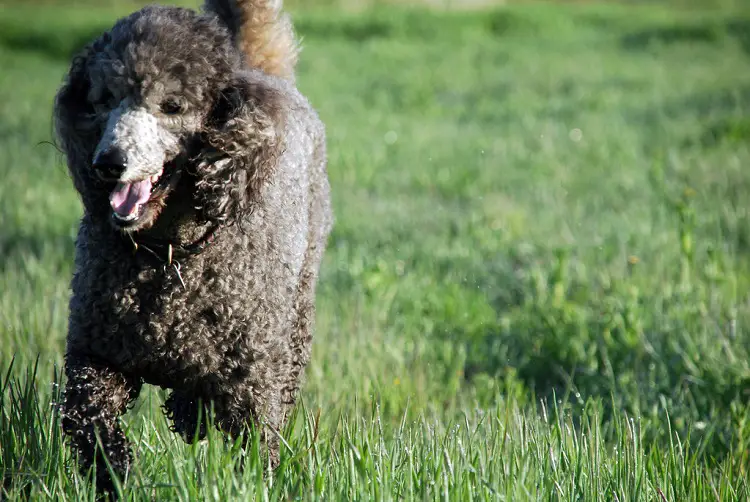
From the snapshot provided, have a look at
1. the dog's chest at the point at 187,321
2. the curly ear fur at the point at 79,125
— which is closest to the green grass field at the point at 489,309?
the dog's chest at the point at 187,321

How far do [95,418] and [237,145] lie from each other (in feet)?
3.66

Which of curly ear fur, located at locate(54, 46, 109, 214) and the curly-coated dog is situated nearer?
the curly-coated dog

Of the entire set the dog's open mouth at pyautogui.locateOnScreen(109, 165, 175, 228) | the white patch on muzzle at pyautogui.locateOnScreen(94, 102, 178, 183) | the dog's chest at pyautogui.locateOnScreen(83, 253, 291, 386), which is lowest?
the dog's chest at pyautogui.locateOnScreen(83, 253, 291, 386)

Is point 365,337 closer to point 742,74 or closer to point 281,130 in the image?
point 281,130

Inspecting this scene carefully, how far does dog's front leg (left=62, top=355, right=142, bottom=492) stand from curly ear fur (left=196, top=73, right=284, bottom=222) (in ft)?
2.39

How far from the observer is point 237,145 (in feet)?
11.3

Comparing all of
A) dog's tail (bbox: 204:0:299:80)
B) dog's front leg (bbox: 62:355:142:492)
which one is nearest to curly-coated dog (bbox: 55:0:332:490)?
dog's front leg (bbox: 62:355:142:492)

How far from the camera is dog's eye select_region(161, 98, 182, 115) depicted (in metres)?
3.37

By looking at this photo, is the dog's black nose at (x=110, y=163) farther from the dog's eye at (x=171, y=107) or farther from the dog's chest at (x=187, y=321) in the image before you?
the dog's chest at (x=187, y=321)

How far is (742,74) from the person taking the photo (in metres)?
16.8

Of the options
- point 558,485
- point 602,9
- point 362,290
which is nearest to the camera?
point 558,485

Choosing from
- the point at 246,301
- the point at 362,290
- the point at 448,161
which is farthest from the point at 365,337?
the point at 448,161

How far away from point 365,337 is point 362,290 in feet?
2.77

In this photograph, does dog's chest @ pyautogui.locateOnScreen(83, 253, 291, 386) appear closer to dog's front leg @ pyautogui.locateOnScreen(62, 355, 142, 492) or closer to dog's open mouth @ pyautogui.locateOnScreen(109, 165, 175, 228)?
dog's front leg @ pyautogui.locateOnScreen(62, 355, 142, 492)
